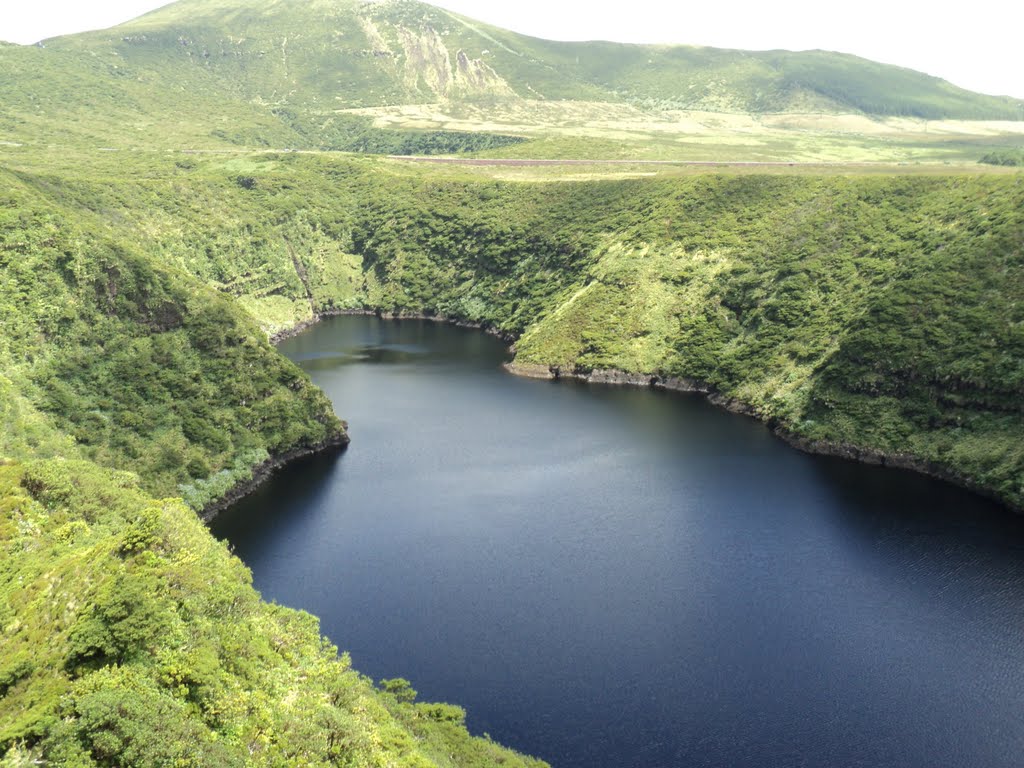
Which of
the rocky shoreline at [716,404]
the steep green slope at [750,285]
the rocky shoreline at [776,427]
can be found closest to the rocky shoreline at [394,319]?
the steep green slope at [750,285]

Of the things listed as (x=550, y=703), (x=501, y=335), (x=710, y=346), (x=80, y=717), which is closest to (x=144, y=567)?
(x=80, y=717)

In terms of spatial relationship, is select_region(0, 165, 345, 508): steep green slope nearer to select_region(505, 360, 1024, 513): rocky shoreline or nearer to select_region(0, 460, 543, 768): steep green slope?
select_region(0, 460, 543, 768): steep green slope

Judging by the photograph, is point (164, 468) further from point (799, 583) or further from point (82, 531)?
point (799, 583)

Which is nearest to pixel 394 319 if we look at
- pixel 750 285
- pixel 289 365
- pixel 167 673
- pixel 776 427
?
pixel 289 365

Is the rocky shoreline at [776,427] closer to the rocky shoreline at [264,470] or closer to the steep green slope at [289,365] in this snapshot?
the steep green slope at [289,365]

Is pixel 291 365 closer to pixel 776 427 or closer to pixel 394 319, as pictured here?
pixel 776 427
